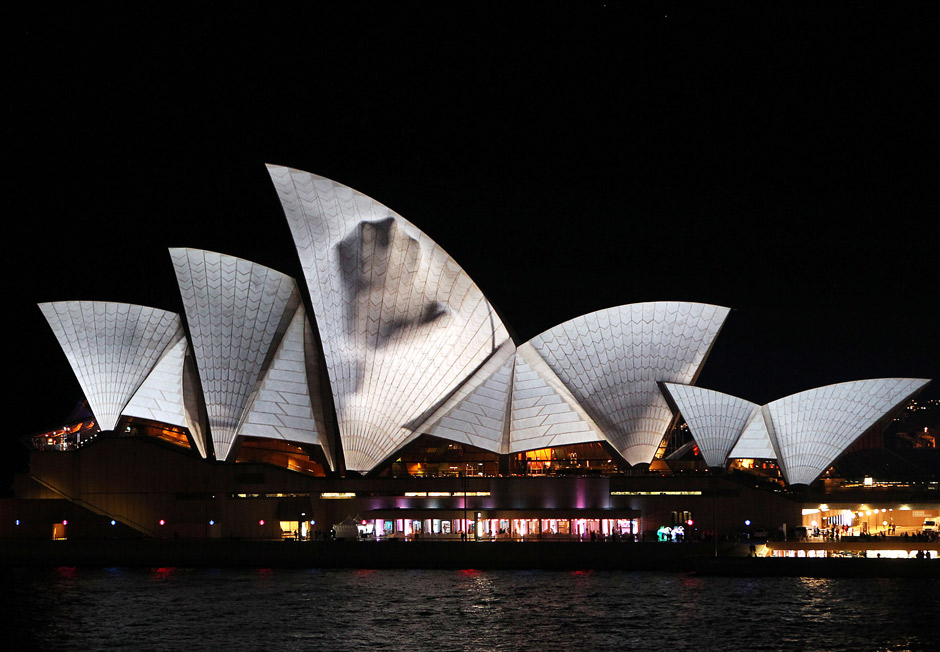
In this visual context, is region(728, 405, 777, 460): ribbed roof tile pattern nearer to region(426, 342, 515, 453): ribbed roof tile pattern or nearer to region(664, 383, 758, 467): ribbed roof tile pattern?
Result: region(664, 383, 758, 467): ribbed roof tile pattern

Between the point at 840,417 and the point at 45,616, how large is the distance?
3453 cm

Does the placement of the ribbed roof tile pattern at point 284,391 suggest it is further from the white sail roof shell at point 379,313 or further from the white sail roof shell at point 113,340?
the white sail roof shell at point 113,340

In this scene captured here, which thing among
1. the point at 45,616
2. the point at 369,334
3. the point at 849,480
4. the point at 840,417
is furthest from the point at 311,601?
the point at 849,480

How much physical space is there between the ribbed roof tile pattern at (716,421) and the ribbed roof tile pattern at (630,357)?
3.71ft

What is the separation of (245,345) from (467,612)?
22.5 metres

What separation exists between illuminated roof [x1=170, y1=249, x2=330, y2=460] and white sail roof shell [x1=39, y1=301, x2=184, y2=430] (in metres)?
3.39

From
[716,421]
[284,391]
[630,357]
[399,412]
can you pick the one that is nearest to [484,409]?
[399,412]

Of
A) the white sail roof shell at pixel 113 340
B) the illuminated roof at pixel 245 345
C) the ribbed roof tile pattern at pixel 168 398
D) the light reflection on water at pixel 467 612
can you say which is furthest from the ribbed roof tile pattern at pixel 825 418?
the white sail roof shell at pixel 113 340

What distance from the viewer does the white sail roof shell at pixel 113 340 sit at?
56281mm

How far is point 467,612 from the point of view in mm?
35406

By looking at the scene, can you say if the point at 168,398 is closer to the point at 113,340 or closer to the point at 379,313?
the point at 113,340

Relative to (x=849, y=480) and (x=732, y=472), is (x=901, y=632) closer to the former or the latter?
(x=732, y=472)

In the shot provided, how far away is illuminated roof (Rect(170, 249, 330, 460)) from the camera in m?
52.9

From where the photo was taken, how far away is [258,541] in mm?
52375
